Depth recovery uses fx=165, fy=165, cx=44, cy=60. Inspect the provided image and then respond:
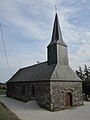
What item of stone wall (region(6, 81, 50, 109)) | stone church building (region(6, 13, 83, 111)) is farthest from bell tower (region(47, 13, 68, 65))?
stone wall (region(6, 81, 50, 109))

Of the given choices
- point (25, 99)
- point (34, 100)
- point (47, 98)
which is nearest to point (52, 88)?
point (47, 98)

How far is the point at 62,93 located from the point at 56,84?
4.76ft

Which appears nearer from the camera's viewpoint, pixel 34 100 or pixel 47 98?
pixel 47 98

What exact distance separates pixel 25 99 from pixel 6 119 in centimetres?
1254

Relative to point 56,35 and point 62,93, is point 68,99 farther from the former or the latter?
point 56,35

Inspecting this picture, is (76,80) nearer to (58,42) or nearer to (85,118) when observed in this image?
(58,42)

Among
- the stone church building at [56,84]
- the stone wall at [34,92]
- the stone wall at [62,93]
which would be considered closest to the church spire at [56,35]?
the stone church building at [56,84]

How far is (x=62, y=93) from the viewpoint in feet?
65.3

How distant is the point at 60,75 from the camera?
2050cm

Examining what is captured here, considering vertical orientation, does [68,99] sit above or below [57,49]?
below

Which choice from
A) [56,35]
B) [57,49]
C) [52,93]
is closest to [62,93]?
[52,93]

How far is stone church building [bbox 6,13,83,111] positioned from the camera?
19.1 metres

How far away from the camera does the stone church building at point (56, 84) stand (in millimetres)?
19062

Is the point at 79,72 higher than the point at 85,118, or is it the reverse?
the point at 79,72
